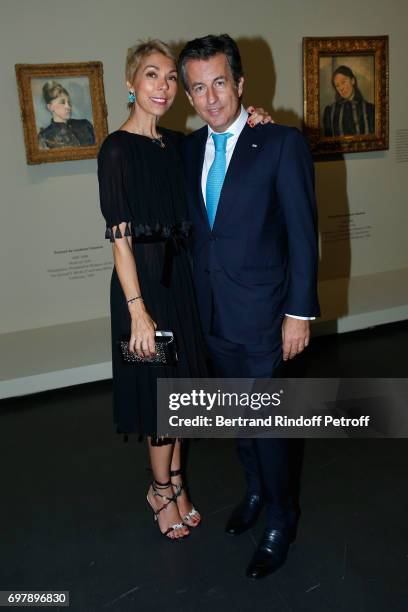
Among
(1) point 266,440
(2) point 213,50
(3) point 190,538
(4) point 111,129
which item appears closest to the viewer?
(2) point 213,50

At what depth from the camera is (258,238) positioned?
251 cm

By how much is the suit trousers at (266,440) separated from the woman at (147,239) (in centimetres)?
11

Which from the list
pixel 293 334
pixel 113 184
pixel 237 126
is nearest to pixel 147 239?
pixel 113 184

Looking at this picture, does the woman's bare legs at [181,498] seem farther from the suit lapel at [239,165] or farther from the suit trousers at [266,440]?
the suit lapel at [239,165]

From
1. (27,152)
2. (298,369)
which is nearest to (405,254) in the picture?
(298,369)

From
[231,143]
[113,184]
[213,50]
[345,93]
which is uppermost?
[345,93]

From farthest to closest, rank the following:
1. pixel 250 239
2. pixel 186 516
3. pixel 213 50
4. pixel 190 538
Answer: pixel 186 516 < pixel 190 538 < pixel 250 239 < pixel 213 50

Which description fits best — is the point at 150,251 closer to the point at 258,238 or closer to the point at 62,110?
the point at 258,238

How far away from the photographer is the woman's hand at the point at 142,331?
2.53 m

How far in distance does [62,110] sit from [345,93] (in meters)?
2.84

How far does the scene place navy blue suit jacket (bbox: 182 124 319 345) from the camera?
7.92 ft

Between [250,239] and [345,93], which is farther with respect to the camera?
[345,93]

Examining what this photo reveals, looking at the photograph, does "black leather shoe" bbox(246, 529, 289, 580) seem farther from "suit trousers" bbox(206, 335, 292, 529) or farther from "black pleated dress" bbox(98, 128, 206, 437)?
"black pleated dress" bbox(98, 128, 206, 437)

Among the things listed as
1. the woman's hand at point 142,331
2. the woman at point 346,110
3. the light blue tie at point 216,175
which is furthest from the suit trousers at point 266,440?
the woman at point 346,110
